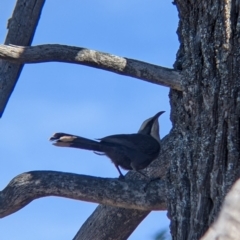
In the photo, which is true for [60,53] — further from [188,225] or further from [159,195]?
[188,225]

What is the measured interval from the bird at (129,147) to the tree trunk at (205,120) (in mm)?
2071

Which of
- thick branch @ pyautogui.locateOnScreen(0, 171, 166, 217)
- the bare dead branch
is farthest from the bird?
the bare dead branch

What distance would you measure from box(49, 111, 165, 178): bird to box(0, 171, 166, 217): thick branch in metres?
1.38

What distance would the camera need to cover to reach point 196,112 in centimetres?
181

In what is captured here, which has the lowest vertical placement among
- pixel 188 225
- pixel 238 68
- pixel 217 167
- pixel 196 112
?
pixel 188 225

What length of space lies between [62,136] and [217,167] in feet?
7.26

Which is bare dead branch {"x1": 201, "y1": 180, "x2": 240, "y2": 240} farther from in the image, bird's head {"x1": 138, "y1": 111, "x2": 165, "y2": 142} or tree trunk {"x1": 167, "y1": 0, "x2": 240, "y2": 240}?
bird's head {"x1": 138, "y1": 111, "x2": 165, "y2": 142}

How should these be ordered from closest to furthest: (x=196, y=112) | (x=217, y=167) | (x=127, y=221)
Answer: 1. (x=217, y=167)
2. (x=196, y=112)
3. (x=127, y=221)

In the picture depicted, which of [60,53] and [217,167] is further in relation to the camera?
[60,53]

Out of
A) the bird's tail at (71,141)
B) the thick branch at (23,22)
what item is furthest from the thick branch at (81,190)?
the thick branch at (23,22)

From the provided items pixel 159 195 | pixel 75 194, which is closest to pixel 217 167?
pixel 159 195

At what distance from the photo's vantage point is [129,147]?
4.70 meters

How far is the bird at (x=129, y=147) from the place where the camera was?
4.14 metres

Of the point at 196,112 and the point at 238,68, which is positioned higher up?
the point at 238,68
